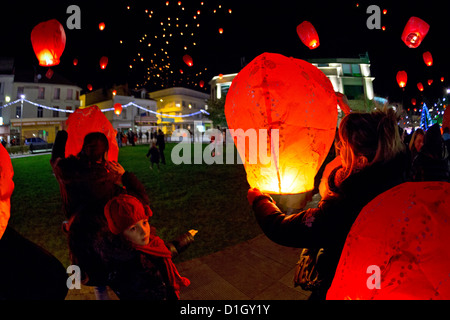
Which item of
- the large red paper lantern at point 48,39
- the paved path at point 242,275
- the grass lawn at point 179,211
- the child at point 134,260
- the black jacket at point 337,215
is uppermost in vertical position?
the large red paper lantern at point 48,39

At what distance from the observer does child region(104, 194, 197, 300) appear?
5.94 feet

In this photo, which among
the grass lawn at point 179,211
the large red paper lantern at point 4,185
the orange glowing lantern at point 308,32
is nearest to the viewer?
the large red paper lantern at point 4,185

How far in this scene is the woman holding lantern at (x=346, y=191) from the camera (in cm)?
126

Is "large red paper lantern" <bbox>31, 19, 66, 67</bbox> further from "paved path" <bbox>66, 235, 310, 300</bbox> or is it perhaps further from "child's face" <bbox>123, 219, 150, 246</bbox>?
"child's face" <bbox>123, 219, 150, 246</bbox>

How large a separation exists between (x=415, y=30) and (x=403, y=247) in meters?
9.68

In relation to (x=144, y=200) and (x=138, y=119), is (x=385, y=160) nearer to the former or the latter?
(x=144, y=200)

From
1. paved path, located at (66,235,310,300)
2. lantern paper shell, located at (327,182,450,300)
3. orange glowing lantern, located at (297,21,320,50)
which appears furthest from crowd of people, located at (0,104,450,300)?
orange glowing lantern, located at (297,21,320,50)

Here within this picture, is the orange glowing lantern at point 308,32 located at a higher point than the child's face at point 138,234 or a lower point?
higher

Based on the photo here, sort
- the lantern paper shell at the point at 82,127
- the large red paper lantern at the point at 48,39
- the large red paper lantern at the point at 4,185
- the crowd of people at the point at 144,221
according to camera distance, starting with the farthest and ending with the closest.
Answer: the large red paper lantern at the point at 48,39
the lantern paper shell at the point at 82,127
the crowd of people at the point at 144,221
the large red paper lantern at the point at 4,185

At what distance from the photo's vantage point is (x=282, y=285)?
3.12 meters

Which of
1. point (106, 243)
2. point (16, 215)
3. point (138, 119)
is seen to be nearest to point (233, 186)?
point (16, 215)

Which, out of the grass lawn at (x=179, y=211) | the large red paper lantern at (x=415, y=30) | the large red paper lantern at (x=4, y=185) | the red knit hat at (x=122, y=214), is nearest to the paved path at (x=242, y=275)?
the grass lawn at (x=179, y=211)

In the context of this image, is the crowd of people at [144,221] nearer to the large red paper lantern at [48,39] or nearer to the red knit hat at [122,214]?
the red knit hat at [122,214]

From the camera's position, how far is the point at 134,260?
71.8 inches
